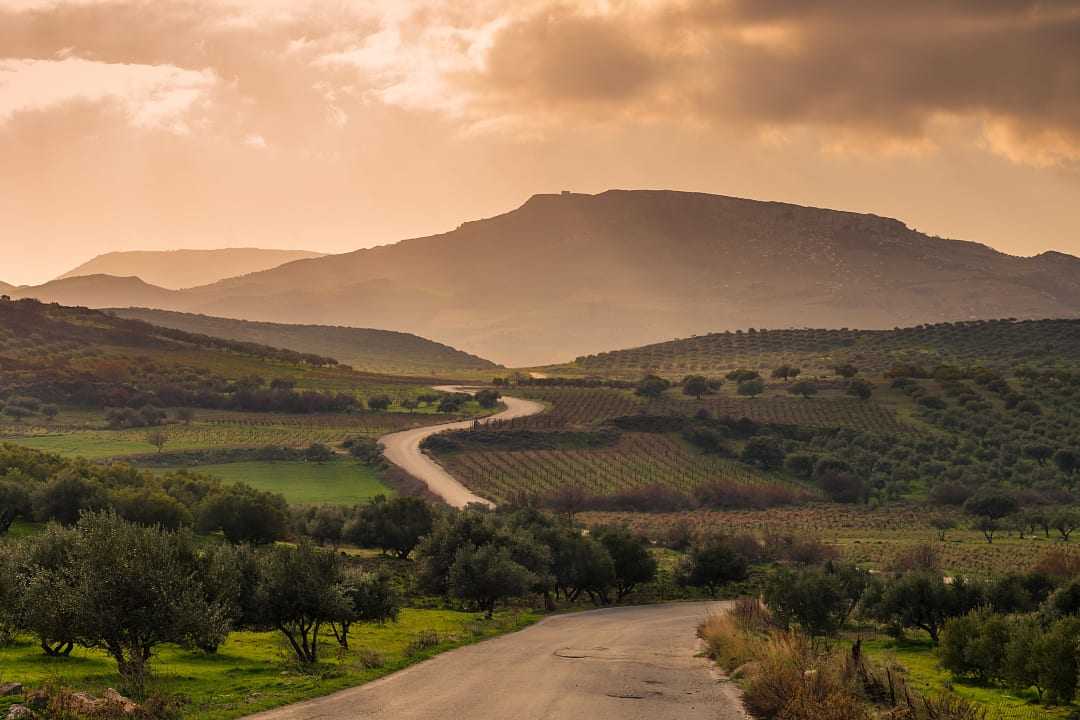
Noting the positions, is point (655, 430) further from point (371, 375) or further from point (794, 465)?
point (371, 375)

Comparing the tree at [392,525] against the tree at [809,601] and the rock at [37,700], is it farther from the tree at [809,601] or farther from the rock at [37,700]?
the rock at [37,700]

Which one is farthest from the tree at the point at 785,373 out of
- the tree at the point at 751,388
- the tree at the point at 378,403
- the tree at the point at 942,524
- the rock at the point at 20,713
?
the rock at the point at 20,713

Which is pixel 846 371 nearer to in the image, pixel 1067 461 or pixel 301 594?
pixel 1067 461

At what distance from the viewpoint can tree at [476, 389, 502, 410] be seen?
158 m

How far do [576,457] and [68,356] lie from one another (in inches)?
3619

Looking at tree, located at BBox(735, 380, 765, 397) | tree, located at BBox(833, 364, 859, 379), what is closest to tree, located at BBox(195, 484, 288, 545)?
→ tree, located at BBox(735, 380, 765, 397)

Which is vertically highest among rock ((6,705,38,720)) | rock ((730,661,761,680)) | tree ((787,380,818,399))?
tree ((787,380,818,399))

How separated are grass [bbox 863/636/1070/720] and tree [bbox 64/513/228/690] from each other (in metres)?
22.3

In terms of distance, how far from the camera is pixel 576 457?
123 m

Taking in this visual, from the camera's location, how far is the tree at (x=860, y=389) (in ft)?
478

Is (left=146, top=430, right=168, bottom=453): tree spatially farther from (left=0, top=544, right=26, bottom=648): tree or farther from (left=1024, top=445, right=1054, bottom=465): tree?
(left=1024, top=445, right=1054, bottom=465): tree

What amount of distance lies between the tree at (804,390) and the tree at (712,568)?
81.1 metres

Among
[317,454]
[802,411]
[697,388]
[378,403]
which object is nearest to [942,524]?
[802,411]


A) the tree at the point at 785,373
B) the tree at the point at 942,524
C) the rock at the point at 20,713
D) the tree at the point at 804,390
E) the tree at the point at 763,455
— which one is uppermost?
the tree at the point at 785,373
